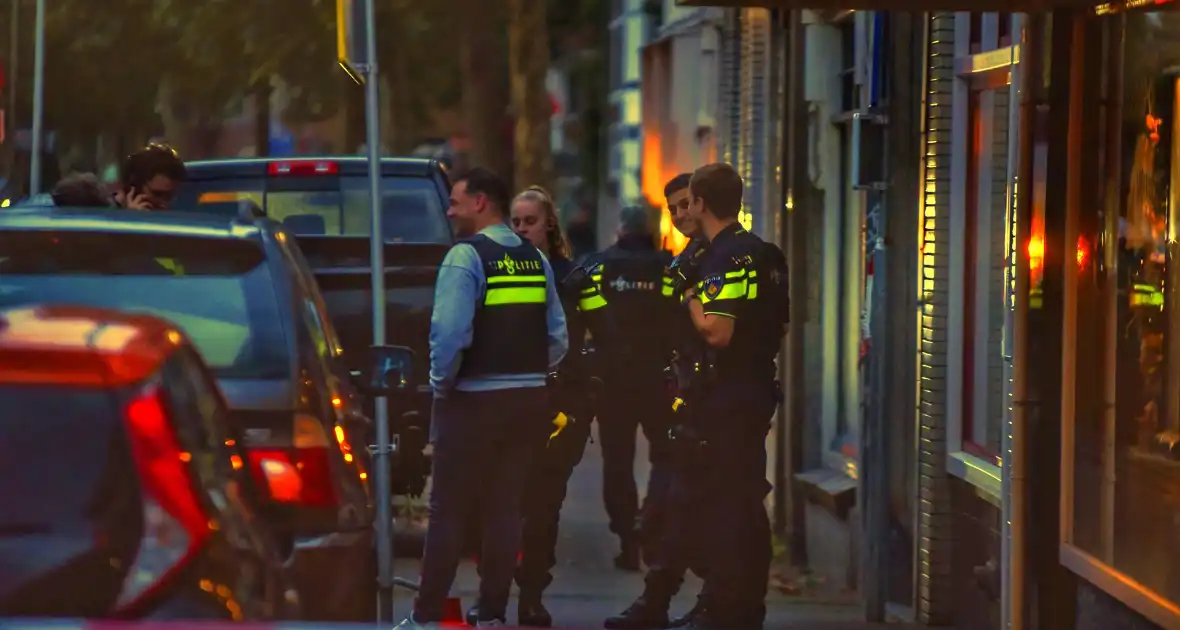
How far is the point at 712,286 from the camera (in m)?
8.51

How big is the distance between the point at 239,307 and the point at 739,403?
2.62m

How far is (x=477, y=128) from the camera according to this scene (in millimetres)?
31016

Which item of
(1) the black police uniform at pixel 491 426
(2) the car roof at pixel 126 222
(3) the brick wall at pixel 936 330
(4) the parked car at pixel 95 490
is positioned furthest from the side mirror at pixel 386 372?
(4) the parked car at pixel 95 490

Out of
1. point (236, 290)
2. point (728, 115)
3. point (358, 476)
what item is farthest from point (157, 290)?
point (728, 115)

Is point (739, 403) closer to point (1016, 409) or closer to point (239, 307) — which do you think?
point (1016, 409)

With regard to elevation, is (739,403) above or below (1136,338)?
below

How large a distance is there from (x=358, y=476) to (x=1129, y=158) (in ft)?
8.86

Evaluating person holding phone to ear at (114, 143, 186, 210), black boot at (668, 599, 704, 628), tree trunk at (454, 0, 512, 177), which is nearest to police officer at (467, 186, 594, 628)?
black boot at (668, 599, 704, 628)

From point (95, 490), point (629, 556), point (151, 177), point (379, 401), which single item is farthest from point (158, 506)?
point (629, 556)

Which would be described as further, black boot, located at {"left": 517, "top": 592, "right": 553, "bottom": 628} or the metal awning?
black boot, located at {"left": 517, "top": 592, "right": 553, "bottom": 628}

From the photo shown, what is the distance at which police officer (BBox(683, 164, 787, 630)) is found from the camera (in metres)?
8.52

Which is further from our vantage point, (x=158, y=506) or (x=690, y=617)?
(x=690, y=617)

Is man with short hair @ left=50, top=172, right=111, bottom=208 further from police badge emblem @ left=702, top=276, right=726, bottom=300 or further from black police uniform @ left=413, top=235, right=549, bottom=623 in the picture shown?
police badge emblem @ left=702, top=276, right=726, bottom=300

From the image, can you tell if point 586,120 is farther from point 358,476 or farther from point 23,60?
point 358,476
